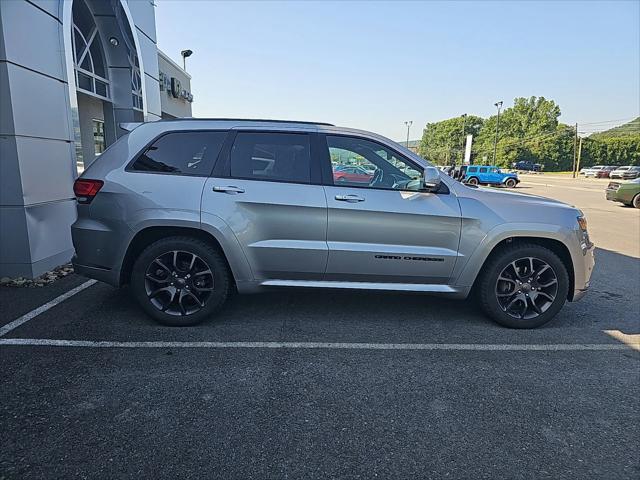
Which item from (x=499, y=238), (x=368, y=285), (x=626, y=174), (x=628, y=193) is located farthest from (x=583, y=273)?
(x=626, y=174)

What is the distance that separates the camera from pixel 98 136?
8.99 metres

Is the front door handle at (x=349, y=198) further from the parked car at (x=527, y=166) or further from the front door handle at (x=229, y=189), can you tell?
the parked car at (x=527, y=166)

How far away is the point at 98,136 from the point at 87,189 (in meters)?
5.95

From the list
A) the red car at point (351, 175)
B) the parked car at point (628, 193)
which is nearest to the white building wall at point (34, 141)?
the red car at point (351, 175)

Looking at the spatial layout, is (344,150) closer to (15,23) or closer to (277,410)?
(277,410)

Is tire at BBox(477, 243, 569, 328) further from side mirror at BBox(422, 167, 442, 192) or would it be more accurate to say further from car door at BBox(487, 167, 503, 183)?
car door at BBox(487, 167, 503, 183)

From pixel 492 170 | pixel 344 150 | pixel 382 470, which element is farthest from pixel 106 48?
pixel 492 170

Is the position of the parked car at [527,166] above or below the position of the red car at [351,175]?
above

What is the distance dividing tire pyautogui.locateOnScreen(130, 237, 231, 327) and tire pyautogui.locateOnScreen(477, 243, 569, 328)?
2.60 m

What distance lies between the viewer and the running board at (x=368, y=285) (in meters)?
4.04

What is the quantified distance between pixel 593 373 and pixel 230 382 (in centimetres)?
289

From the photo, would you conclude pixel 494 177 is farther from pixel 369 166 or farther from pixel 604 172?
pixel 369 166

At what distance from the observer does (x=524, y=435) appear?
255 cm

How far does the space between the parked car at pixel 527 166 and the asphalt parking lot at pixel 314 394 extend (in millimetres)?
72427
